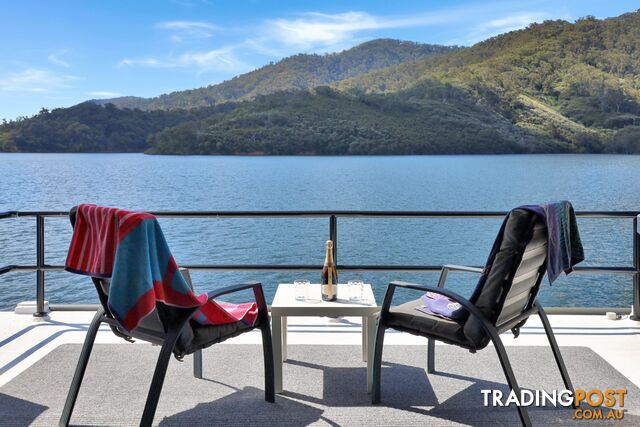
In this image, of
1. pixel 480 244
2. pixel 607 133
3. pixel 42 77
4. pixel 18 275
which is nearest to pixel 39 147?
pixel 42 77

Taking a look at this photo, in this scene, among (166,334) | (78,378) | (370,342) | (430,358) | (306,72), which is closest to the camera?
(166,334)

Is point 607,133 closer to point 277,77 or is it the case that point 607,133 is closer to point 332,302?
point 277,77

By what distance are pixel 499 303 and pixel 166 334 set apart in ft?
4.38

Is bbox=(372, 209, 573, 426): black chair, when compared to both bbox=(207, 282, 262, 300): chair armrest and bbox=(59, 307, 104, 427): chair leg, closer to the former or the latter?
bbox=(207, 282, 262, 300): chair armrest

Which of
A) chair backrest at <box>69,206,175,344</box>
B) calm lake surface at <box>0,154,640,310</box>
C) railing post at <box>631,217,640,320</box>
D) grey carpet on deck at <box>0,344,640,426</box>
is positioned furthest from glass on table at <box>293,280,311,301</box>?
calm lake surface at <box>0,154,640,310</box>

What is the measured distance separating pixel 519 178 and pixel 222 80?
79.4 ft

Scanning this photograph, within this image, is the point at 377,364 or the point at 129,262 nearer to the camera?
the point at 129,262

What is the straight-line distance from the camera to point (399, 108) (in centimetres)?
4522

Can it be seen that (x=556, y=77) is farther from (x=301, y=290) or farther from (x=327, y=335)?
(x=301, y=290)

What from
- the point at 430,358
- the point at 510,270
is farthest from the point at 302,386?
the point at 510,270

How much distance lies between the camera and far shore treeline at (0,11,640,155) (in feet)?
138

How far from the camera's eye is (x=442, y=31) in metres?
50.9

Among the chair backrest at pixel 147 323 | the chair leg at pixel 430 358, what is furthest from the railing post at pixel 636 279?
the chair backrest at pixel 147 323

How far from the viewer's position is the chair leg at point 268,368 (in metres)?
2.80
